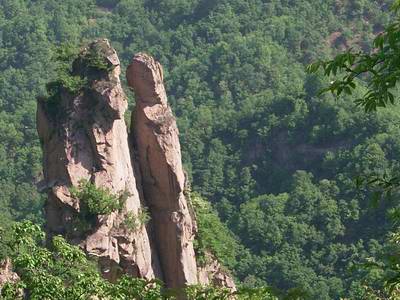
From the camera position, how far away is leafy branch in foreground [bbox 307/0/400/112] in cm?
1045

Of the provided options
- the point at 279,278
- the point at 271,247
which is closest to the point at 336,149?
the point at 271,247

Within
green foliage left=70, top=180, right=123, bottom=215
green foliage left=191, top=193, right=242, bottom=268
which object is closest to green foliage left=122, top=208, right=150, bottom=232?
green foliage left=70, top=180, right=123, bottom=215

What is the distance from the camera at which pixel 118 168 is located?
2850cm

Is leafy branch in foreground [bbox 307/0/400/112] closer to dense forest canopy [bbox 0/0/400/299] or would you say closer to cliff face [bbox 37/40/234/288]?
cliff face [bbox 37/40/234/288]

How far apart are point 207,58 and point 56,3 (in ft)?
67.8

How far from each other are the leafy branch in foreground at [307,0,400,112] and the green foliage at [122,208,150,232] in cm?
1768

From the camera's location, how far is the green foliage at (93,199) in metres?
27.5

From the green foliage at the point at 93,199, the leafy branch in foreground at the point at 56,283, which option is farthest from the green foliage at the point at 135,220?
the leafy branch in foreground at the point at 56,283

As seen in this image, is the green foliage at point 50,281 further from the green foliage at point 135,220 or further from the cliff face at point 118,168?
the green foliage at point 135,220

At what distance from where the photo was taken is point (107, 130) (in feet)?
93.1

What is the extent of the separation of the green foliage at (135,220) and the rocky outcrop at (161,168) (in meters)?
0.94

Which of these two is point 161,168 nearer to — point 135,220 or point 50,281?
point 135,220

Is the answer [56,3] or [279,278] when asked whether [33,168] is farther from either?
[56,3]

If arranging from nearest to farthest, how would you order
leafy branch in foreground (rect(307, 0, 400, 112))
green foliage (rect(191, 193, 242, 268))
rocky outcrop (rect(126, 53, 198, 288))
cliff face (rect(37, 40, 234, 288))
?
1. leafy branch in foreground (rect(307, 0, 400, 112))
2. cliff face (rect(37, 40, 234, 288))
3. rocky outcrop (rect(126, 53, 198, 288))
4. green foliage (rect(191, 193, 242, 268))
